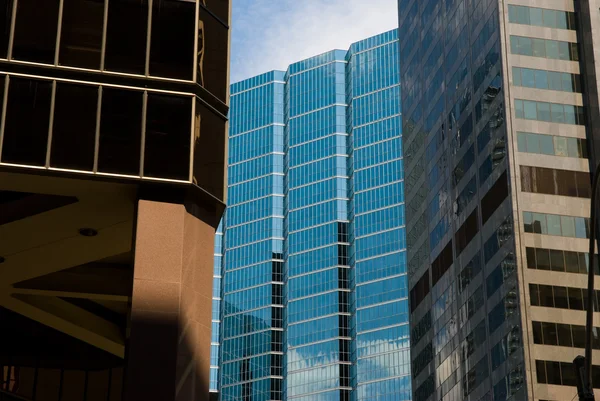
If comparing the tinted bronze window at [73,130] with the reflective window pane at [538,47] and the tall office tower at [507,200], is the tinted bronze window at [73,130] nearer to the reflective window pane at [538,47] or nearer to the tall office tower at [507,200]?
the tall office tower at [507,200]

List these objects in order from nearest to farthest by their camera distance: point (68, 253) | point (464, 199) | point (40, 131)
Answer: point (40, 131) → point (68, 253) → point (464, 199)

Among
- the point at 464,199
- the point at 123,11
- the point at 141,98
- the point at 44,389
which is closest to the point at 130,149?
the point at 141,98

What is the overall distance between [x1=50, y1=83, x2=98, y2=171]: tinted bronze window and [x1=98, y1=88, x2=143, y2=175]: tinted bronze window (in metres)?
0.35

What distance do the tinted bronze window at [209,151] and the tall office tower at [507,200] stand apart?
58525 millimetres

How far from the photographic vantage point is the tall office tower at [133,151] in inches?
1356

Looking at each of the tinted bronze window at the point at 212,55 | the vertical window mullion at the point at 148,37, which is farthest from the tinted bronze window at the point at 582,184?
the vertical window mullion at the point at 148,37

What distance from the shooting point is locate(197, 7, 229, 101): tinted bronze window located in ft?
125

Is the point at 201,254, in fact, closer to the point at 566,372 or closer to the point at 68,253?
the point at 68,253

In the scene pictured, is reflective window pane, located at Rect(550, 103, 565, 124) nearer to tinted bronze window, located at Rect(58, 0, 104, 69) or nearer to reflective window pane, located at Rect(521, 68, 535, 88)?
reflective window pane, located at Rect(521, 68, 535, 88)

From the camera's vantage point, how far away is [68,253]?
1625 inches

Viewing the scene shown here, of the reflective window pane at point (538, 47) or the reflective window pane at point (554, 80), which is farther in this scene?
the reflective window pane at point (538, 47)

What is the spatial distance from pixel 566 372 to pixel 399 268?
9854 centimetres


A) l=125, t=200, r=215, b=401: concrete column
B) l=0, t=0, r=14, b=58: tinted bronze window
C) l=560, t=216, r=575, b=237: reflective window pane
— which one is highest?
l=560, t=216, r=575, b=237: reflective window pane

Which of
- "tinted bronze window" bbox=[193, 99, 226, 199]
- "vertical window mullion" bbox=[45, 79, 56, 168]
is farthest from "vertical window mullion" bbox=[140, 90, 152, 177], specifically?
"vertical window mullion" bbox=[45, 79, 56, 168]
